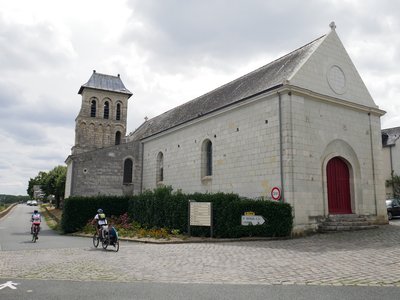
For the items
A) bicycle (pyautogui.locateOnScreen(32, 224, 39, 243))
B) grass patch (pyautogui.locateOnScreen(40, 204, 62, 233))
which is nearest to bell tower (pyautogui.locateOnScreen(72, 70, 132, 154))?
grass patch (pyautogui.locateOnScreen(40, 204, 62, 233))

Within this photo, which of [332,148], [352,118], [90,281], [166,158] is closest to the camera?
[90,281]

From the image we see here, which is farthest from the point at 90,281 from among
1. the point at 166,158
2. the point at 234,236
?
the point at 166,158

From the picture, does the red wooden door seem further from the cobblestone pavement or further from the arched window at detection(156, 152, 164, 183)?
the arched window at detection(156, 152, 164, 183)

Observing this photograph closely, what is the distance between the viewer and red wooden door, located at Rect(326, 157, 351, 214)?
16484 mm

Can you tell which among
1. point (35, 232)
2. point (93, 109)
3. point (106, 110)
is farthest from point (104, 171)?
point (106, 110)

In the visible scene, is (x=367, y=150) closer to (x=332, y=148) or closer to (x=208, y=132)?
(x=332, y=148)

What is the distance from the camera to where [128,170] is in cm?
2783

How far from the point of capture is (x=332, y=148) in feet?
55.0

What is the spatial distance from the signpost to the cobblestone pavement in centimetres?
264

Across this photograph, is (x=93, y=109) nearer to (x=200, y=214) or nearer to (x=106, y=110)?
(x=106, y=110)

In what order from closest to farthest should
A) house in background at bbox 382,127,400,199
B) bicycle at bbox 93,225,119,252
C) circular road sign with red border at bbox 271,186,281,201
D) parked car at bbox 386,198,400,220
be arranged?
bicycle at bbox 93,225,119,252
circular road sign with red border at bbox 271,186,281,201
parked car at bbox 386,198,400,220
house in background at bbox 382,127,400,199

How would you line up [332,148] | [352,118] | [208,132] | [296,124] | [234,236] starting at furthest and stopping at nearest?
[208,132], [352,118], [332,148], [296,124], [234,236]

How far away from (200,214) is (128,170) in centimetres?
1433

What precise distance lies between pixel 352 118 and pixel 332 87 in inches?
80.3
